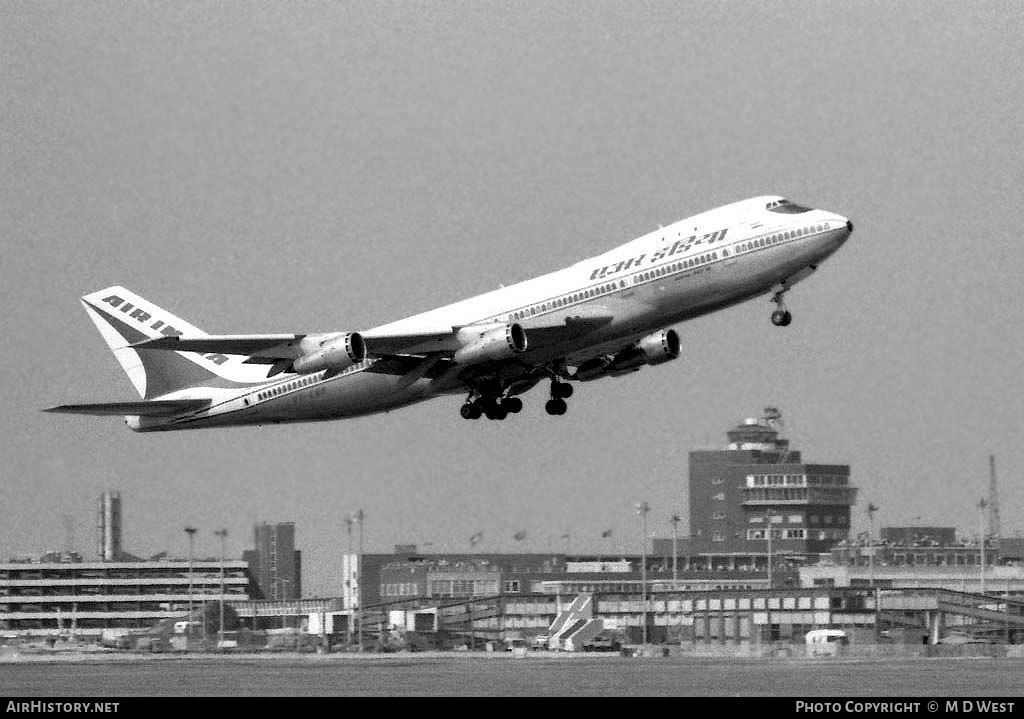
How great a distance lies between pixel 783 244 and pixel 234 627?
8827 cm

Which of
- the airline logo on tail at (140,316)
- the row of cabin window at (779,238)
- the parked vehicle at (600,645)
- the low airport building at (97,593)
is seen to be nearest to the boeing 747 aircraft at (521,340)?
the row of cabin window at (779,238)

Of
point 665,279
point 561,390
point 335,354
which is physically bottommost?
point 561,390

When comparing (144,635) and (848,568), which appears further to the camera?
(848,568)

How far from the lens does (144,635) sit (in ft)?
463

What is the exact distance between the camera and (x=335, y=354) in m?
79.0

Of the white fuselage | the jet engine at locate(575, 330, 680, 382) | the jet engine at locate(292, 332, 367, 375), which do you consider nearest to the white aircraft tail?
the jet engine at locate(292, 332, 367, 375)

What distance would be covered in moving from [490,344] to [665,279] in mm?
7798

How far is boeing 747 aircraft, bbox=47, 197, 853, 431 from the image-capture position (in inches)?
3007

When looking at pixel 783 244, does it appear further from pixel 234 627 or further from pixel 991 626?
pixel 234 627

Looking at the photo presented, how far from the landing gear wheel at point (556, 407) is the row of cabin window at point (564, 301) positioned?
5.72 metres

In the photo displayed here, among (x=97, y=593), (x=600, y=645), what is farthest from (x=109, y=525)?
(x=600, y=645)

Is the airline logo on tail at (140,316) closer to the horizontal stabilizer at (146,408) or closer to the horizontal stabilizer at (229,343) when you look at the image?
the horizontal stabilizer at (146,408)

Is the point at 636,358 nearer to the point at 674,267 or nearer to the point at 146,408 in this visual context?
the point at 674,267
